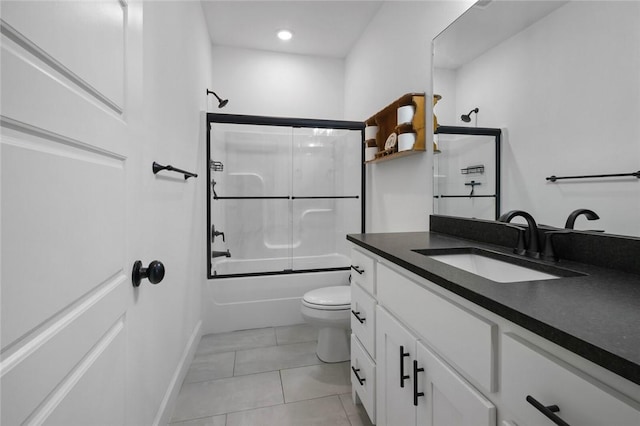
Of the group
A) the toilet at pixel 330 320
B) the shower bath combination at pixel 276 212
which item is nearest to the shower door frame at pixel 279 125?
the shower bath combination at pixel 276 212

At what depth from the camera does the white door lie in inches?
16.7

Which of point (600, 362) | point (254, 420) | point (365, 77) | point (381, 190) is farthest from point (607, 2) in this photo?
point (254, 420)

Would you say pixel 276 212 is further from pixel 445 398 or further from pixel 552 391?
pixel 552 391

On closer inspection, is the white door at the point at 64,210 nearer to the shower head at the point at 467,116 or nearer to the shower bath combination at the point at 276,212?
the shower head at the point at 467,116

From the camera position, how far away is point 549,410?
19.6 inches

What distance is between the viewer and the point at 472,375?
0.70 metres

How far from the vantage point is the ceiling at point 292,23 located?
241cm

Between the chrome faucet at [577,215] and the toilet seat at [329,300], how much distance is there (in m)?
1.30

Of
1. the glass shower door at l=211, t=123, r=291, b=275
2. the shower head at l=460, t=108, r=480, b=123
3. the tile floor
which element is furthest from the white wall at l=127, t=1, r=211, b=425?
the shower head at l=460, t=108, r=480, b=123

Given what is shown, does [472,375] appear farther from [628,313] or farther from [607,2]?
[607,2]

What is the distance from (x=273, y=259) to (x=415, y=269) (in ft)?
7.04

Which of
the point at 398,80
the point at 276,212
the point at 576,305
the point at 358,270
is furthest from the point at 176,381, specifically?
the point at 398,80

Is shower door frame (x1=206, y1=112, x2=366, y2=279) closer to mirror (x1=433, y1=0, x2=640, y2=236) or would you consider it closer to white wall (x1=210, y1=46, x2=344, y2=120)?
white wall (x1=210, y1=46, x2=344, y2=120)

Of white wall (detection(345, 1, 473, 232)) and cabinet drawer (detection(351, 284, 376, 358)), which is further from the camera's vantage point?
white wall (detection(345, 1, 473, 232))
